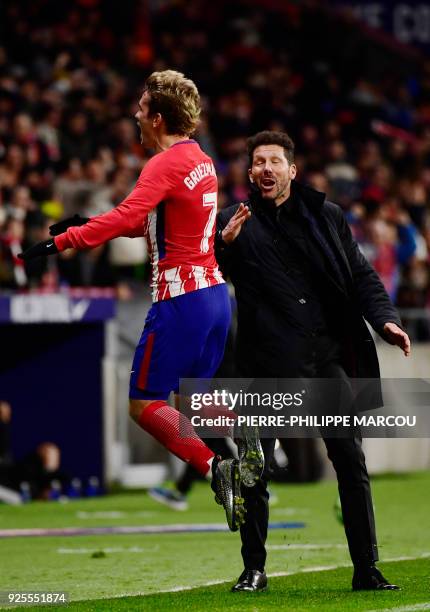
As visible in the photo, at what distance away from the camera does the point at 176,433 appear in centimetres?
684

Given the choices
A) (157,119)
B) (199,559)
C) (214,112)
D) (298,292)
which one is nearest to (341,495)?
(298,292)

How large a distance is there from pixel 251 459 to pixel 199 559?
272 cm

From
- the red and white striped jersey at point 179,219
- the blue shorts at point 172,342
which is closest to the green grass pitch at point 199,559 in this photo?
the blue shorts at point 172,342

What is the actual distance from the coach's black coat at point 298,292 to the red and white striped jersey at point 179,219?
0.27 meters

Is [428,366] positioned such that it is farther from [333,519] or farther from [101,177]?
[333,519]

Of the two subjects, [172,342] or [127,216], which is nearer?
[127,216]

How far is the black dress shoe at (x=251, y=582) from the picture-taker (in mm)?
Answer: 7164

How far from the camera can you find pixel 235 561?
9094 mm

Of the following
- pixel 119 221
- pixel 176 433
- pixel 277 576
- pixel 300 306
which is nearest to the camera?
pixel 119 221

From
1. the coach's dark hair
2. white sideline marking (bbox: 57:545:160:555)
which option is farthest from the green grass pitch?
the coach's dark hair

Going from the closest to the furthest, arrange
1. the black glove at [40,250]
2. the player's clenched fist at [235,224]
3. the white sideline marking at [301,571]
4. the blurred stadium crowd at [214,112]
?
the black glove at [40,250] → the player's clenched fist at [235,224] → the white sideline marking at [301,571] → the blurred stadium crowd at [214,112]

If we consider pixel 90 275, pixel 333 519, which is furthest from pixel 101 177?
pixel 333 519

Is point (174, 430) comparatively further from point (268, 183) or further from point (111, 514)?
point (111, 514)

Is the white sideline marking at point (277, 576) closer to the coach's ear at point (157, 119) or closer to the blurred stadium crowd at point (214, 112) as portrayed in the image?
the coach's ear at point (157, 119)
